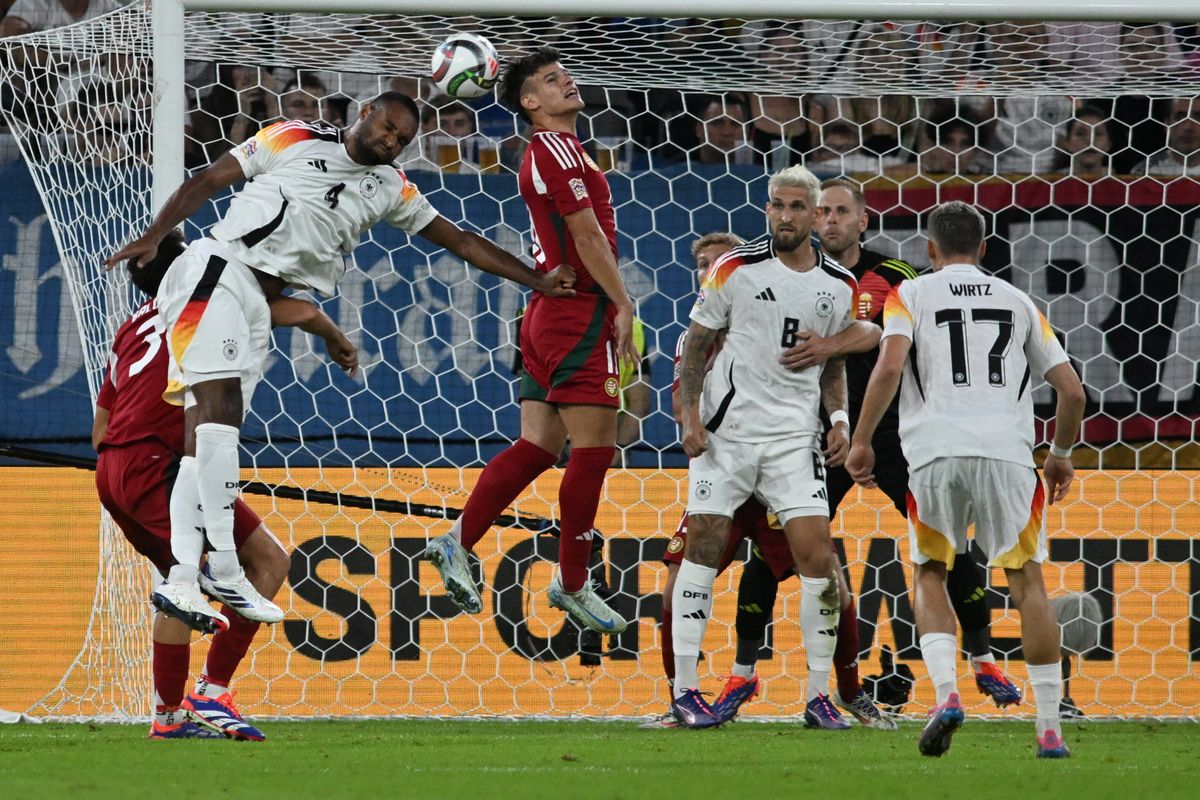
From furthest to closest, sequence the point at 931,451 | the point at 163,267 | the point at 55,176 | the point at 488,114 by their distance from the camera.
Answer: the point at 488,114 → the point at 55,176 → the point at 163,267 → the point at 931,451

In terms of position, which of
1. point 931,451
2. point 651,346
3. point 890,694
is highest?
point 931,451

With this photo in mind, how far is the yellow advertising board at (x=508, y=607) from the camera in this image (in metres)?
7.23

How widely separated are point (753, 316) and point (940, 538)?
1451mm

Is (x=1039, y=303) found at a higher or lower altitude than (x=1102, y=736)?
higher

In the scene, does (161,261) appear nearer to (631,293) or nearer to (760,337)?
(760,337)

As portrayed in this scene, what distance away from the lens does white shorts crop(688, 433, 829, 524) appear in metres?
5.92

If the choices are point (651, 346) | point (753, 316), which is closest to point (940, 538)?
point (753, 316)

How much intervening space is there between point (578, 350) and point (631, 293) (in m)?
2.75

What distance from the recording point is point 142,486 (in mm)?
5430

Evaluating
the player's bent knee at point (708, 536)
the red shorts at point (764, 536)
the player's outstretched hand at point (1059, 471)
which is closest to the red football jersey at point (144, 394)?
the player's bent knee at point (708, 536)

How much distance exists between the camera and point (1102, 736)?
6.12 m

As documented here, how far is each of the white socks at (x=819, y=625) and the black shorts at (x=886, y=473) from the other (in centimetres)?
70

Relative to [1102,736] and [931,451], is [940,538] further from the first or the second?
[1102,736]

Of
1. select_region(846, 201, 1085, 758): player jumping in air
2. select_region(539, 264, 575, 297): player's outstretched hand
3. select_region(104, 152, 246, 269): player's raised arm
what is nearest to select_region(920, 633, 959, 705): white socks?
select_region(846, 201, 1085, 758): player jumping in air
